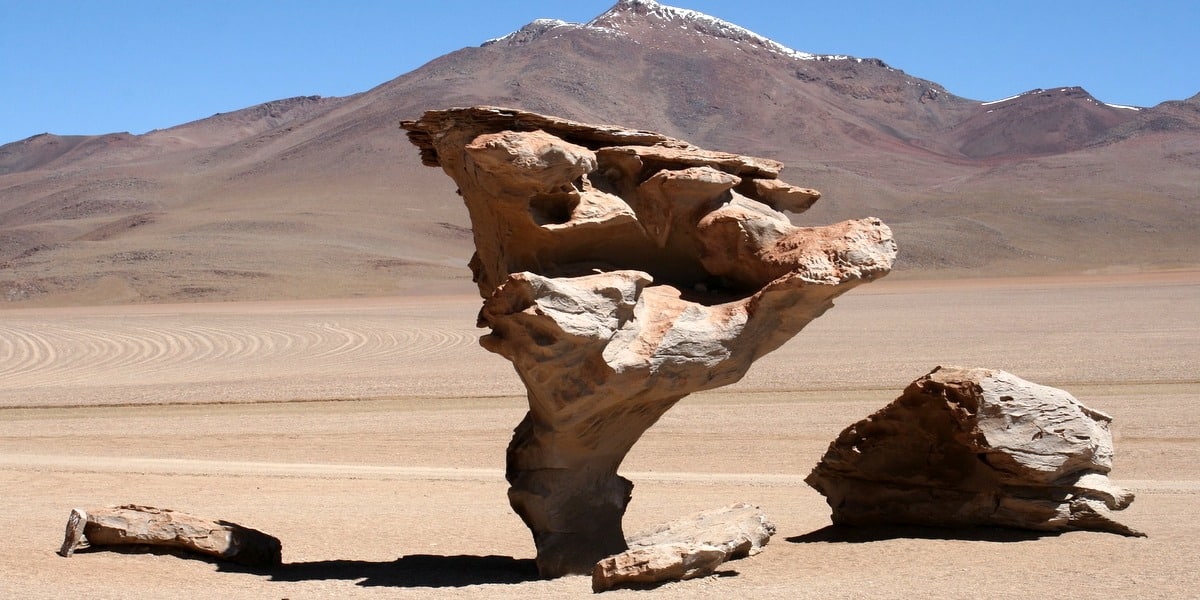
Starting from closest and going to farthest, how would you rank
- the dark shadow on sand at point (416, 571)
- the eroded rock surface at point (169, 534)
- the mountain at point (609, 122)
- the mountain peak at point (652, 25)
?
the dark shadow on sand at point (416, 571), the eroded rock surface at point (169, 534), the mountain at point (609, 122), the mountain peak at point (652, 25)

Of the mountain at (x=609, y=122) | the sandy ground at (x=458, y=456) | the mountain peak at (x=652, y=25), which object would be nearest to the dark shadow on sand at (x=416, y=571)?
the sandy ground at (x=458, y=456)

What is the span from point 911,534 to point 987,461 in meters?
0.79

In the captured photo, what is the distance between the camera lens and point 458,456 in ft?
51.6

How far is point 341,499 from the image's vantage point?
12.6 m

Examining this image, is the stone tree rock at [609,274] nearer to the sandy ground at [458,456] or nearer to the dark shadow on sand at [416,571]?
the dark shadow on sand at [416,571]

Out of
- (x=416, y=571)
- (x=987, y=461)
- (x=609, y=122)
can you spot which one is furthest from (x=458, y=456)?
(x=609, y=122)

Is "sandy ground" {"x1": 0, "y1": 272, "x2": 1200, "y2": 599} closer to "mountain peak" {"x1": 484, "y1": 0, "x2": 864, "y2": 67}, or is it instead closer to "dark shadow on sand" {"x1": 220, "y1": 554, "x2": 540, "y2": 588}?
"dark shadow on sand" {"x1": 220, "y1": 554, "x2": 540, "y2": 588}

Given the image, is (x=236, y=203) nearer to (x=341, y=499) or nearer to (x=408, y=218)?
(x=408, y=218)

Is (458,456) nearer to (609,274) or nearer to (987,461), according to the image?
(987,461)

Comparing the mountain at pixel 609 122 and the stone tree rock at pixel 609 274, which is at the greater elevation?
the mountain at pixel 609 122

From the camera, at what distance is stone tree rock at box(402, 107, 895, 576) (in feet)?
25.9

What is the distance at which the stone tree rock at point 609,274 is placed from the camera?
7.88 m

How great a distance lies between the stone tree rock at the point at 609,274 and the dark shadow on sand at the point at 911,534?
1.81 meters

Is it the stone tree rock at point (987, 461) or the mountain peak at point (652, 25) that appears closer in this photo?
the stone tree rock at point (987, 461)
